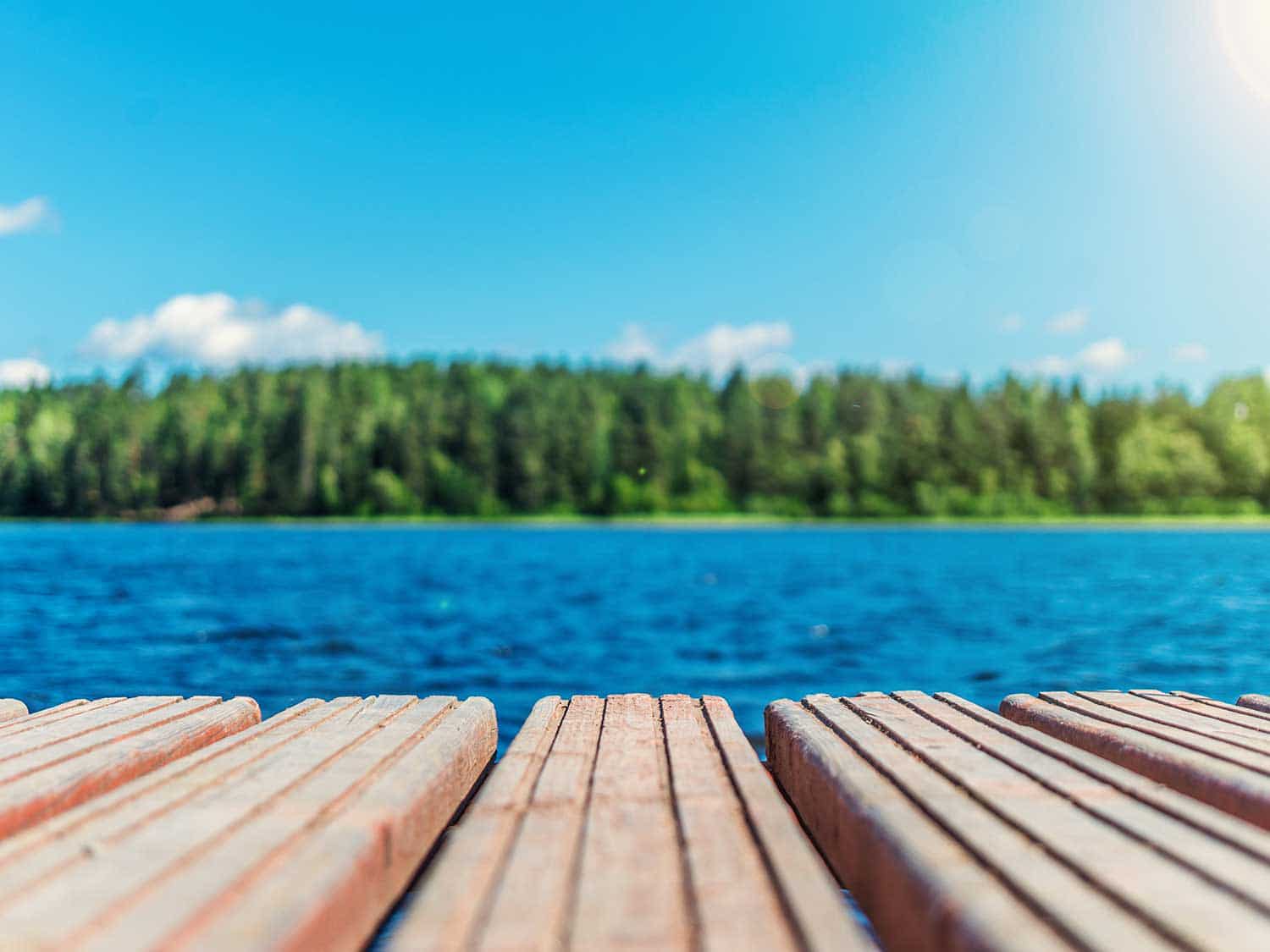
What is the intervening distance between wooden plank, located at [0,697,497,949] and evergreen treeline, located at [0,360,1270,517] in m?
109

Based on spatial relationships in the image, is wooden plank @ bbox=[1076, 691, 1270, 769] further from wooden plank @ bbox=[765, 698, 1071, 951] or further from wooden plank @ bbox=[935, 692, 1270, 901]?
wooden plank @ bbox=[765, 698, 1071, 951]

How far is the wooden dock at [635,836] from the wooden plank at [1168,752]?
1 cm

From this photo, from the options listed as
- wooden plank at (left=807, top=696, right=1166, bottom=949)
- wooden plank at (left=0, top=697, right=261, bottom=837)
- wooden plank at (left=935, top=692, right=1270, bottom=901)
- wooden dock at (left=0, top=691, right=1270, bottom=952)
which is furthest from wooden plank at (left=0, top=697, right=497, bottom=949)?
wooden plank at (left=935, top=692, right=1270, bottom=901)

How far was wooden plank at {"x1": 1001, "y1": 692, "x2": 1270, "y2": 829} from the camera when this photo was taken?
3.44m

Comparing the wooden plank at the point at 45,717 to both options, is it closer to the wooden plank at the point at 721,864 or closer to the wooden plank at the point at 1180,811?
the wooden plank at the point at 721,864

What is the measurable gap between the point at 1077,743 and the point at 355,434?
388ft

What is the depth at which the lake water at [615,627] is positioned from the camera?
14383 millimetres

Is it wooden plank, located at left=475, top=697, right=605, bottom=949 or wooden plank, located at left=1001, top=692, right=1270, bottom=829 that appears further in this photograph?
wooden plank, located at left=1001, top=692, right=1270, bottom=829

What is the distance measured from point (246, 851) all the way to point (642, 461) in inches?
4371

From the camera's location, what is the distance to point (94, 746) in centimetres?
416

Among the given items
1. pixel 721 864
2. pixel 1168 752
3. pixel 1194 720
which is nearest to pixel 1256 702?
pixel 1194 720

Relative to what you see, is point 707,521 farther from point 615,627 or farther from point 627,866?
point 627,866

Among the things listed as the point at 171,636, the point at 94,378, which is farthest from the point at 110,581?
the point at 94,378

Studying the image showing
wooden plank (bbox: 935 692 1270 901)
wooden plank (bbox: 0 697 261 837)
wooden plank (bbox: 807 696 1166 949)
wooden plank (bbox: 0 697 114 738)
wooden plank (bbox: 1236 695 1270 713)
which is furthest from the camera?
wooden plank (bbox: 1236 695 1270 713)
